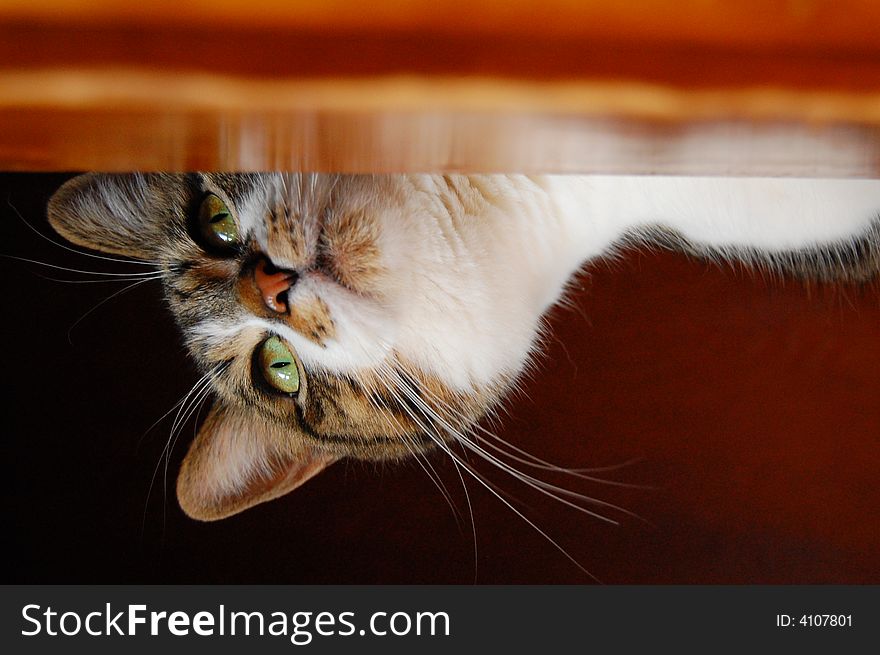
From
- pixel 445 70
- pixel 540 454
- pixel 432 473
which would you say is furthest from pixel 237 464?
pixel 445 70

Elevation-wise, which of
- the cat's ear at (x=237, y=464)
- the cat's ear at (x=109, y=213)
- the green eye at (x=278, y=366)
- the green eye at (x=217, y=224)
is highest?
the cat's ear at (x=109, y=213)

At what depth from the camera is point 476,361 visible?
74 centimetres

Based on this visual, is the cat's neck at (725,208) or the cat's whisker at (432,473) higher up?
the cat's neck at (725,208)

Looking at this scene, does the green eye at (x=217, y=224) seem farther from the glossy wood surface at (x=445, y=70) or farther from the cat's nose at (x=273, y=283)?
the glossy wood surface at (x=445, y=70)

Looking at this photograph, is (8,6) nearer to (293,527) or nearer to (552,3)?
(552,3)

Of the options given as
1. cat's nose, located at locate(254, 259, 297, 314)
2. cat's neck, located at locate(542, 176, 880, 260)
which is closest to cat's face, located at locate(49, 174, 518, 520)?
cat's nose, located at locate(254, 259, 297, 314)

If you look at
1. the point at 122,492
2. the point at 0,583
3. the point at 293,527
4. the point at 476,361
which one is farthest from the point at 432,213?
the point at 0,583

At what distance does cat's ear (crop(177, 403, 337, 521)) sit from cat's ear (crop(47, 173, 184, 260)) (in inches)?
9.4

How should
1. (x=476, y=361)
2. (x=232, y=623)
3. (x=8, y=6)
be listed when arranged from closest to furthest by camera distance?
(x=8, y=6) → (x=476, y=361) → (x=232, y=623)

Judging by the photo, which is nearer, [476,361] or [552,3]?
[552,3]

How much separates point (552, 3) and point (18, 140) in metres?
0.14

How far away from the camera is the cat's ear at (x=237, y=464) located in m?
0.83

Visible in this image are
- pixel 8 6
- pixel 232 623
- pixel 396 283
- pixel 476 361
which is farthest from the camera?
pixel 232 623

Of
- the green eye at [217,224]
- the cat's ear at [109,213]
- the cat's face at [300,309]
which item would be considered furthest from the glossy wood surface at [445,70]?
the cat's ear at [109,213]
